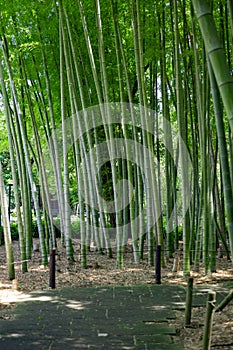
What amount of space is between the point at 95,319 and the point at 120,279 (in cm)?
193

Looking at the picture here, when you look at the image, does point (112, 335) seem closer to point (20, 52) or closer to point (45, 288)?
point (45, 288)

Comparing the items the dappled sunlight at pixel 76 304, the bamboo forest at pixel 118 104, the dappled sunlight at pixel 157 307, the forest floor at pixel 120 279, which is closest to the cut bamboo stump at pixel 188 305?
the forest floor at pixel 120 279

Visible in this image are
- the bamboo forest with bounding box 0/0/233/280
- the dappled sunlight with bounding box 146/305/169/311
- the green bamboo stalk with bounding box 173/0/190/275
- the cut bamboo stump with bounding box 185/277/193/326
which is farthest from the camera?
the bamboo forest with bounding box 0/0/233/280

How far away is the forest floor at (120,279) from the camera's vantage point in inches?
148

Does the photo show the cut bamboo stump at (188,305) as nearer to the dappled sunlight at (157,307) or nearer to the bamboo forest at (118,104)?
the dappled sunlight at (157,307)

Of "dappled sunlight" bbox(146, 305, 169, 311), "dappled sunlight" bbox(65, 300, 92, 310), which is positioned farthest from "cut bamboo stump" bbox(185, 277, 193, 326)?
"dappled sunlight" bbox(65, 300, 92, 310)

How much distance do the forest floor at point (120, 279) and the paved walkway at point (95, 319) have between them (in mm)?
188

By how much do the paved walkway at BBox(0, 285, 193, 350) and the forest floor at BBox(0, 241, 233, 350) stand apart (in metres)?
0.19

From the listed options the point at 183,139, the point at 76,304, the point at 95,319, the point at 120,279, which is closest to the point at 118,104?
the point at 183,139

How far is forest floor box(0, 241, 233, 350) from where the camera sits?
3758 mm

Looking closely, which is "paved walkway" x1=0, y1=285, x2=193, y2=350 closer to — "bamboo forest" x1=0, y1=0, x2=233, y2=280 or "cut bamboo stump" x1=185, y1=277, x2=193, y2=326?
"cut bamboo stump" x1=185, y1=277, x2=193, y2=326

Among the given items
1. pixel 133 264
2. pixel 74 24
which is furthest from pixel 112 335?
pixel 74 24

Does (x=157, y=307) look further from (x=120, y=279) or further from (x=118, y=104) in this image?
(x=118, y=104)

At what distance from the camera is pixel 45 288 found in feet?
18.1
